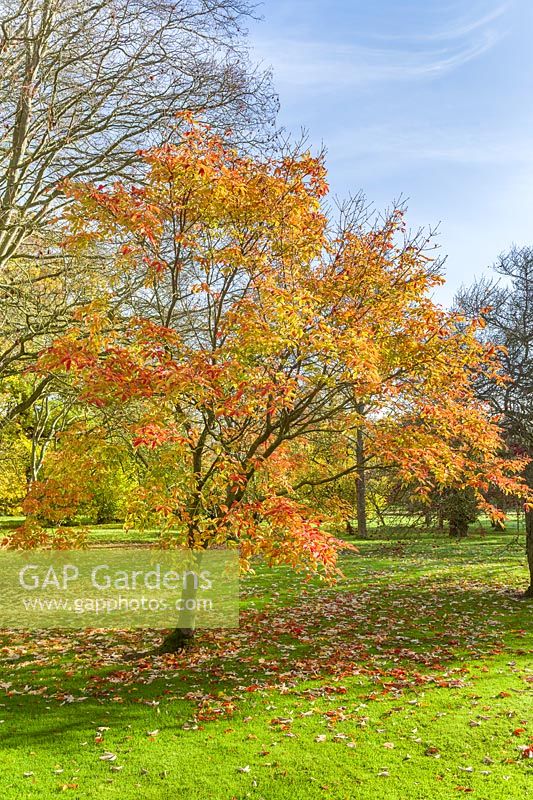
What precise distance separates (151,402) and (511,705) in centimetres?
510

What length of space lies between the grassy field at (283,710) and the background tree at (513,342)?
3709mm

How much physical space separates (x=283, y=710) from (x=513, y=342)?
379 inches

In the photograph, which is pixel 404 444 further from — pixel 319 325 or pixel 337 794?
pixel 337 794

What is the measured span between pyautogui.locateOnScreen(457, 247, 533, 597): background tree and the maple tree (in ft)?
12.8

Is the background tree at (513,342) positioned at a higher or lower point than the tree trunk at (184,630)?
higher

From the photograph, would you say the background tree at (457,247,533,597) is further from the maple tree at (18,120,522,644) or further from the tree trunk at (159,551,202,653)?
the tree trunk at (159,551,202,653)

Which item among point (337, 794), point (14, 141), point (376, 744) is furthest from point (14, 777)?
point (14, 141)

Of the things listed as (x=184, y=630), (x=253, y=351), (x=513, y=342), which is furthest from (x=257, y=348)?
(x=513, y=342)

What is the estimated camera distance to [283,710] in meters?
6.26

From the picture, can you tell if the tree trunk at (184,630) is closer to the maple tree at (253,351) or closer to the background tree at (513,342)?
the maple tree at (253,351)

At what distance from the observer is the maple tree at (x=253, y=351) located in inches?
234

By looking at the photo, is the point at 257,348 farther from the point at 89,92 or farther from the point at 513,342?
the point at 513,342

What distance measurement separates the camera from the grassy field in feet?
15.8

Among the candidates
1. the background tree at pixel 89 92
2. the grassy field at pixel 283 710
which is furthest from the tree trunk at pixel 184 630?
the background tree at pixel 89 92
